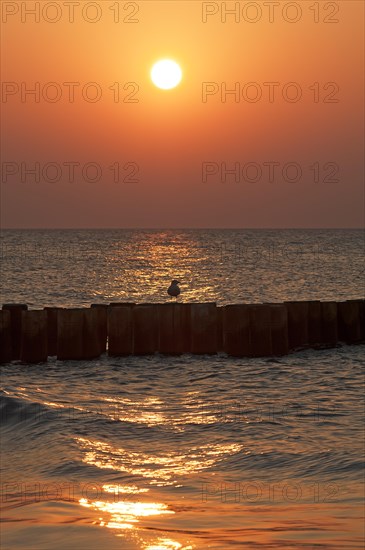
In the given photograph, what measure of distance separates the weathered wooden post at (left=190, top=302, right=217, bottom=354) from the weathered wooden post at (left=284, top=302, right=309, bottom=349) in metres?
1.91

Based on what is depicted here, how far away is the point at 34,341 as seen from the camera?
1989 cm

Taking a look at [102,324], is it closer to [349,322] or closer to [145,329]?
[145,329]

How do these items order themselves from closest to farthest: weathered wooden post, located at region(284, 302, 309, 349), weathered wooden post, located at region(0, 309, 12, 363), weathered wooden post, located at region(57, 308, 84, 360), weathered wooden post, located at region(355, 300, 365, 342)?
1. weathered wooden post, located at region(57, 308, 84, 360)
2. weathered wooden post, located at region(0, 309, 12, 363)
3. weathered wooden post, located at region(284, 302, 309, 349)
4. weathered wooden post, located at region(355, 300, 365, 342)

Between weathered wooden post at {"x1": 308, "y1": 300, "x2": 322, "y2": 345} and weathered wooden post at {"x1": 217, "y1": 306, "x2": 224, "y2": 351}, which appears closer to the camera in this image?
weathered wooden post at {"x1": 217, "y1": 306, "x2": 224, "y2": 351}

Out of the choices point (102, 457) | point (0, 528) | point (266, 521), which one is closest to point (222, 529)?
point (266, 521)

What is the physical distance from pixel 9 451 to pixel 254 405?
5.06 metres

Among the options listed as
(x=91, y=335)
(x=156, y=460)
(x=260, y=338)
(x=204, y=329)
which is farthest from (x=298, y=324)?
(x=156, y=460)

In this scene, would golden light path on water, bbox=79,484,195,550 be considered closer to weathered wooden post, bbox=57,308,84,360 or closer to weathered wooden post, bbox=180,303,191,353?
weathered wooden post, bbox=57,308,84,360

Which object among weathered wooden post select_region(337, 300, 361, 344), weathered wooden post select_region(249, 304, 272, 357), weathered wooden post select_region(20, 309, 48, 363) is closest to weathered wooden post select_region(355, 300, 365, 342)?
weathered wooden post select_region(337, 300, 361, 344)

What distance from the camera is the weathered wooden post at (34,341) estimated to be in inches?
774

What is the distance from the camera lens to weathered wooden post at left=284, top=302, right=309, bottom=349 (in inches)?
838

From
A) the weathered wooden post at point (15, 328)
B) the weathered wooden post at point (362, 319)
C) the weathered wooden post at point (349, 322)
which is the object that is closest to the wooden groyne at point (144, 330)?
the weathered wooden post at point (15, 328)

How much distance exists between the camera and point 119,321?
2020 centimetres

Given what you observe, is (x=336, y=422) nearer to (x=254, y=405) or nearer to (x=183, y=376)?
(x=254, y=405)
